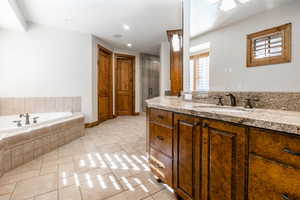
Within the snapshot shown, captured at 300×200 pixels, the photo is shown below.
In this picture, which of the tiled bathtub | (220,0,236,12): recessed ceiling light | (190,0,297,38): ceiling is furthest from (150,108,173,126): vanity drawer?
the tiled bathtub

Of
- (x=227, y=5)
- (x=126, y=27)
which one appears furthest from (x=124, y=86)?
(x=227, y=5)

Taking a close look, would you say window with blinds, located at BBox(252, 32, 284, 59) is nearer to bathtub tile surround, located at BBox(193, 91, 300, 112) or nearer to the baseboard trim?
bathtub tile surround, located at BBox(193, 91, 300, 112)

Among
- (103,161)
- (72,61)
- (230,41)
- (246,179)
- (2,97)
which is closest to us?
(246,179)

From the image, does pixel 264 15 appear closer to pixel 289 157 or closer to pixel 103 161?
pixel 289 157

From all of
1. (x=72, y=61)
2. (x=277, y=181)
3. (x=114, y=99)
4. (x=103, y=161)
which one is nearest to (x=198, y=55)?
(x=277, y=181)

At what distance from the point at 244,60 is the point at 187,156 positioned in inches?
41.4

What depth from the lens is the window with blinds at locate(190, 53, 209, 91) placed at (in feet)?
5.60

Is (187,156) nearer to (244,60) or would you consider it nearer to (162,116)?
(162,116)

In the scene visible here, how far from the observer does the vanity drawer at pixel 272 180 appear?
0.58 metres

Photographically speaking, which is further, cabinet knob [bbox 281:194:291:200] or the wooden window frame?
the wooden window frame

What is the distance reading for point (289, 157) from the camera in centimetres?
59

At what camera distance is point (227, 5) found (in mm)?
1510

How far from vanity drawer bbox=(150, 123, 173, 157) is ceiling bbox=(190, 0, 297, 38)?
50.3 inches

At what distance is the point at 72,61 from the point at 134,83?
8.37ft
